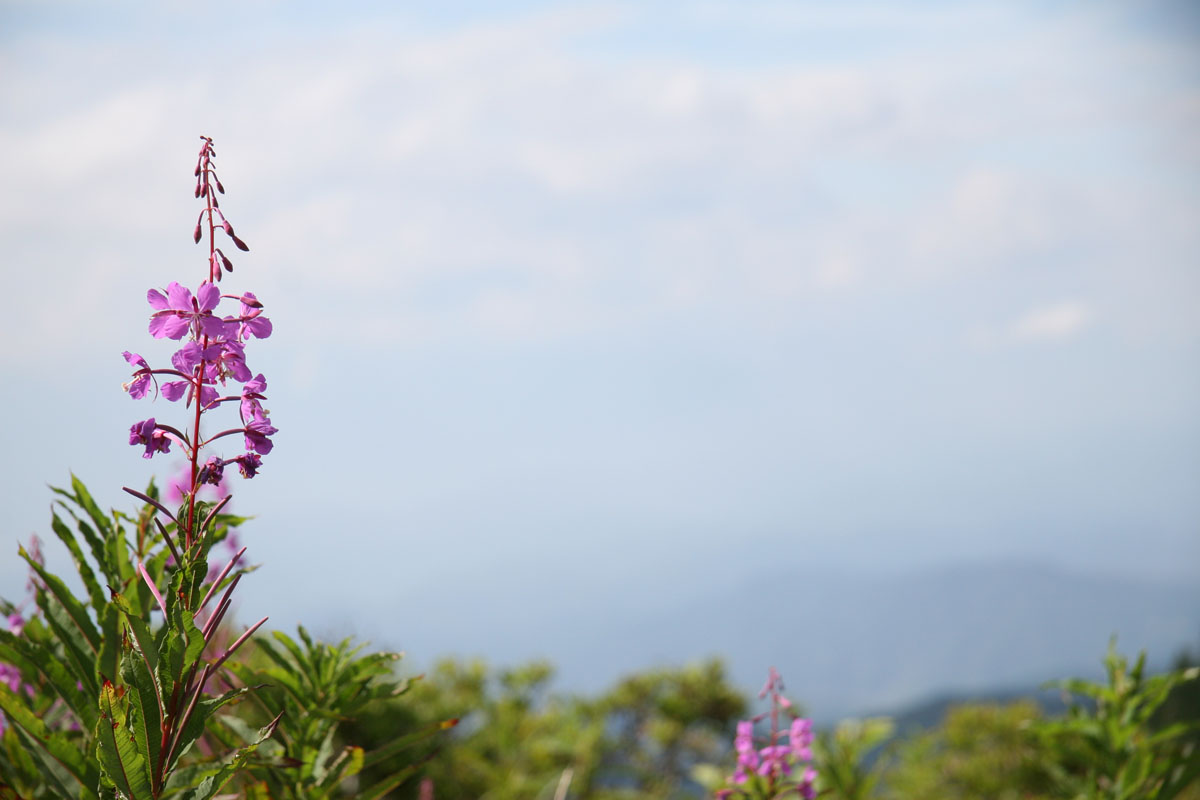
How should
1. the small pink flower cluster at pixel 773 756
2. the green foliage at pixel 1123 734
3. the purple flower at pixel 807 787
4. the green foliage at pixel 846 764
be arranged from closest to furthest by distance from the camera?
the small pink flower cluster at pixel 773 756, the purple flower at pixel 807 787, the green foliage at pixel 1123 734, the green foliage at pixel 846 764

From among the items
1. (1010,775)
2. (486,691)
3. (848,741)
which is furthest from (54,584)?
(1010,775)

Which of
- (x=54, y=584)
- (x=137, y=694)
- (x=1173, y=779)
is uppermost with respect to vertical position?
(x=54, y=584)

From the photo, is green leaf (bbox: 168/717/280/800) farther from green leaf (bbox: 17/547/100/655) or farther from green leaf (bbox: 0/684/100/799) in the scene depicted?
green leaf (bbox: 17/547/100/655)

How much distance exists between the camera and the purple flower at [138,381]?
1296 millimetres

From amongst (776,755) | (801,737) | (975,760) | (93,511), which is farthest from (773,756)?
(975,760)

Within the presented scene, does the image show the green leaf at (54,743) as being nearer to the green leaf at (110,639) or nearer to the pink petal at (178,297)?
the green leaf at (110,639)

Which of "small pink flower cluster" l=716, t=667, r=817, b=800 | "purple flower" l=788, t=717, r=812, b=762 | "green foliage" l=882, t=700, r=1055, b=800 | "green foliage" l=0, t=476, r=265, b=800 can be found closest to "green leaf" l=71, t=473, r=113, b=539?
"green foliage" l=0, t=476, r=265, b=800

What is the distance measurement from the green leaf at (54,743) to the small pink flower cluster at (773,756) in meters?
1.28

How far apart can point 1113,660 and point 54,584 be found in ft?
10.1

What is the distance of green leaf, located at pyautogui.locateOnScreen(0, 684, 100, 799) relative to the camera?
1.41m

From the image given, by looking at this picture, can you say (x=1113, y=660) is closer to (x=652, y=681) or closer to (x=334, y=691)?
Result: (x=334, y=691)

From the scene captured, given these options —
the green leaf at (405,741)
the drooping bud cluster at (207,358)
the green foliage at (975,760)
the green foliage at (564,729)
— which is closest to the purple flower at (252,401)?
the drooping bud cluster at (207,358)

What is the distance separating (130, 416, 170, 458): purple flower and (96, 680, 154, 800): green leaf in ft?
1.02

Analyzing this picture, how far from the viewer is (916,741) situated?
314 inches
